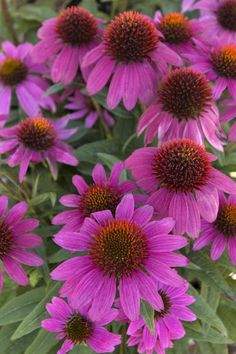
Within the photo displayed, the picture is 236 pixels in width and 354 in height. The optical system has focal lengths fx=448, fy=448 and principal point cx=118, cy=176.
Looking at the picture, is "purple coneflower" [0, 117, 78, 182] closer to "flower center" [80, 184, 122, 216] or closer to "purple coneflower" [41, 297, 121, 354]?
"flower center" [80, 184, 122, 216]

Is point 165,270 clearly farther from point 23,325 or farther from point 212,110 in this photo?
A: point 212,110

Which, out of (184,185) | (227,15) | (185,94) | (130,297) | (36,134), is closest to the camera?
(130,297)

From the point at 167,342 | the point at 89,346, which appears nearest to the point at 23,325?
the point at 89,346

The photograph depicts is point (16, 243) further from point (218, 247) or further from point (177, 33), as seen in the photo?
point (177, 33)

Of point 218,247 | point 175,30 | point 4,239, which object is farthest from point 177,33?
point 4,239

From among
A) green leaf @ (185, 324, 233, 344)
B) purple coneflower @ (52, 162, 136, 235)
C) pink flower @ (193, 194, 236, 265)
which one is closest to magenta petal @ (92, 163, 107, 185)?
purple coneflower @ (52, 162, 136, 235)

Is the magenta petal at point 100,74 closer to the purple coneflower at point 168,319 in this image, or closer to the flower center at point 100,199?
the flower center at point 100,199
